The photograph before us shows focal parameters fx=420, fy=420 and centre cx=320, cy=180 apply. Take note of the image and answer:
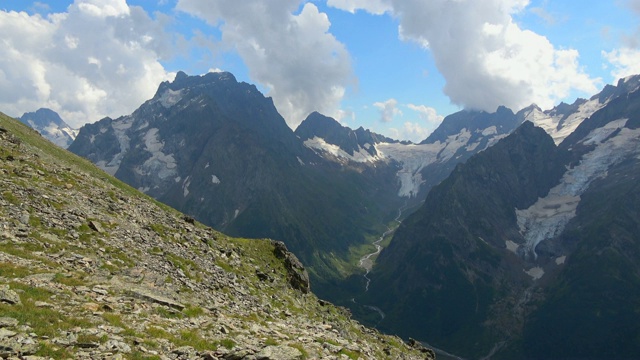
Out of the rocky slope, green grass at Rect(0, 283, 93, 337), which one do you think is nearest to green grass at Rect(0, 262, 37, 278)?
the rocky slope

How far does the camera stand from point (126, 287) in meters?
33.0

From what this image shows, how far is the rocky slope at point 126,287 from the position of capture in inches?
904

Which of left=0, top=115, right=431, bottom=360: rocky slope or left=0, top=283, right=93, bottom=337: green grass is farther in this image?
left=0, top=115, right=431, bottom=360: rocky slope

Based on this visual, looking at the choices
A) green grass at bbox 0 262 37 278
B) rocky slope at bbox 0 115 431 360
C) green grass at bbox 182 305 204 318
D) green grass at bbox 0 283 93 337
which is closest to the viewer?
green grass at bbox 0 283 93 337

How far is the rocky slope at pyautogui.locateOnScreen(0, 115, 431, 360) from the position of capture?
22953 mm

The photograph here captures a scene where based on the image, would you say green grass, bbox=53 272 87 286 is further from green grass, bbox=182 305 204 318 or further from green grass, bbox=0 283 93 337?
green grass, bbox=182 305 204 318

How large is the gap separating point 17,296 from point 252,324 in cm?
1686

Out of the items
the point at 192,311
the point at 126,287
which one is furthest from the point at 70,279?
the point at 192,311

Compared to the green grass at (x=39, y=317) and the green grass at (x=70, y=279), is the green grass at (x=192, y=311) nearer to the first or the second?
the green grass at (x=70, y=279)

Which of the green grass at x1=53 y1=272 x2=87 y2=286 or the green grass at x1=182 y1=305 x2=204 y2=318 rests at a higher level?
the green grass at x1=182 y1=305 x2=204 y2=318

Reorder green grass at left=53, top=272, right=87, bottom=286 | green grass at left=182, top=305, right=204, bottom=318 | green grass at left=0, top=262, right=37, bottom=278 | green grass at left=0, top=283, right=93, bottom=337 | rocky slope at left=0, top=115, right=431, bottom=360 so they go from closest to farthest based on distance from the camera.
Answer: green grass at left=0, top=283, right=93, bottom=337
rocky slope at left=0, top=115, right=431, bottom=360
green grass at left=0, top=262, right=37, bottom=278
green grass at left=53, top=272, right=87, bottom=286
green grass at left=182, top=305, right=204, bottom=318

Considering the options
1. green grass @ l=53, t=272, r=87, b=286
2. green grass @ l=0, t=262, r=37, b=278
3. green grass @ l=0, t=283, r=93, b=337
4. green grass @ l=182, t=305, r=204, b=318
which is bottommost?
green grass @ l=0, t=283, r=93, b=337

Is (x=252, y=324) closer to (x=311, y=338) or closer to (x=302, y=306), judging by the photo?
(x=311, y=338)

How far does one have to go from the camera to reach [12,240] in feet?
111
